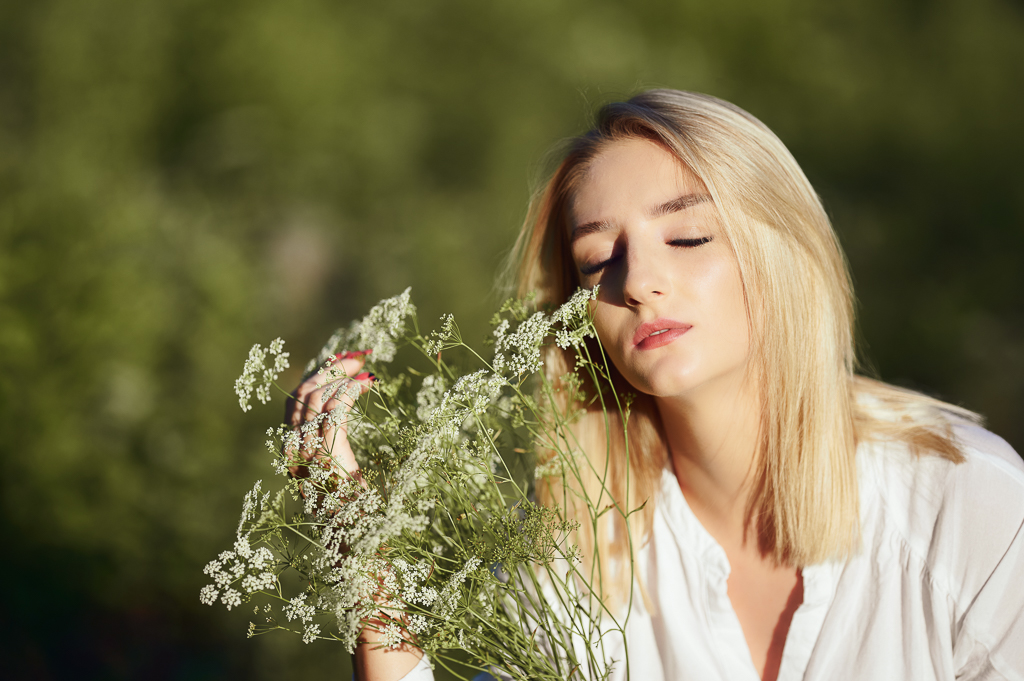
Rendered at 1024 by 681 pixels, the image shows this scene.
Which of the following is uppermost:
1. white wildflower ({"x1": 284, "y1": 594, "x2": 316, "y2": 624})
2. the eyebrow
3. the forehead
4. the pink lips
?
the forehead

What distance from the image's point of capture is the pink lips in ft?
3.76

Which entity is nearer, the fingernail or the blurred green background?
the fingernail

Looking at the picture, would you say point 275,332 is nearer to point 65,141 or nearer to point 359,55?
point 65,141

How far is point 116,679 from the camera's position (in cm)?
253

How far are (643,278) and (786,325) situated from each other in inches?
13.3

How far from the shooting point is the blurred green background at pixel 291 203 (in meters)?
2.67

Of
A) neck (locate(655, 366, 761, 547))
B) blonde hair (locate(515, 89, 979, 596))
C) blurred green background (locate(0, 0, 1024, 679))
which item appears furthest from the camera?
blurred green background (locate(0, 0, 1024, 679))

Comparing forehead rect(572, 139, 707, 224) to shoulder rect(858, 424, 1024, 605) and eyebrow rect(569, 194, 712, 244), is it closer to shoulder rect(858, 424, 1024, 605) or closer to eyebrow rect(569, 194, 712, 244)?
eyebrow rect(569, 194, 712, 244)

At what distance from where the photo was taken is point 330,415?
94 centimetres

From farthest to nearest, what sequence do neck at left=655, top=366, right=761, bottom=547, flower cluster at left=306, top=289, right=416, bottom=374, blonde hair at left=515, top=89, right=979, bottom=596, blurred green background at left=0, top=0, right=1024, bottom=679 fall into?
blurred green background at left=0, top=0, right=1024, bottom=679, neck at left=655, top=366, right=761, bottom=547, blonde hair at left=515, top=89, right=979, bottom=596, flower cluster at left=306, top=289, right=416, bottom=374

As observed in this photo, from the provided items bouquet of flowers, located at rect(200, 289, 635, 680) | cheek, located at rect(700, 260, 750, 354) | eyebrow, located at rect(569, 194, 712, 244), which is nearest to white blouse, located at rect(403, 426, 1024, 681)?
bouquet of flowers, located at rect(200, 289, 635, 680)

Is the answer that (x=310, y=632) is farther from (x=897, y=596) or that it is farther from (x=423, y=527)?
(x=897, y=596)

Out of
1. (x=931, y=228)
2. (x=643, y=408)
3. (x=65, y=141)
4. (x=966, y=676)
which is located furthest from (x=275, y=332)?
(x=931, y=228)

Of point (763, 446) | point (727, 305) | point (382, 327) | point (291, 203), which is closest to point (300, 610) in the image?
point (382, 327)
